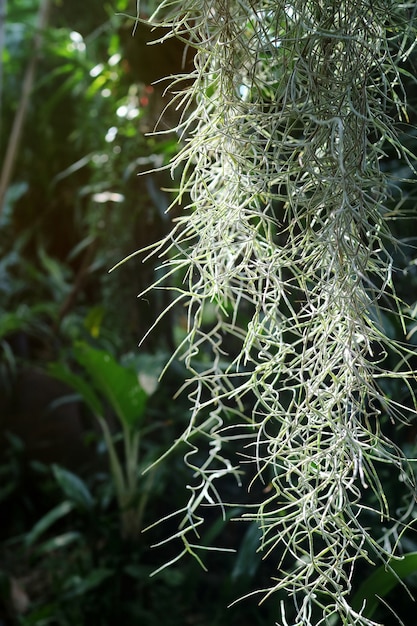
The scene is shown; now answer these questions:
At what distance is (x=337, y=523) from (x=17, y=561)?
146 centimetres

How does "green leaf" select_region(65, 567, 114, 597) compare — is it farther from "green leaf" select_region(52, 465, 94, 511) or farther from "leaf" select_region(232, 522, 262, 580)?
"leaf" select_region(232, 522, 262, 580)

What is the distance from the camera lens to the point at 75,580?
1.36 m

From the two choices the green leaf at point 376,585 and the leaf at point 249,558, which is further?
the leaf at point 249,558

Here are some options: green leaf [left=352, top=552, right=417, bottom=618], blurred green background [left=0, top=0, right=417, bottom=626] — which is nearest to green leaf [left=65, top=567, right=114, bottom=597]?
blurred green background [left=0, top=0, right=417, bottom=626]

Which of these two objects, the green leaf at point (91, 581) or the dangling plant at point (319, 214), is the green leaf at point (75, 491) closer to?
the green leaf at point (91, 581)

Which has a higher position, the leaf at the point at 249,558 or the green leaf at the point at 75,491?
the leaf at the point at 249,558

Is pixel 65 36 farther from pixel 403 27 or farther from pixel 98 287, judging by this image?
pixel 403 27

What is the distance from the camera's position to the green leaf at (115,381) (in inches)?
49.9

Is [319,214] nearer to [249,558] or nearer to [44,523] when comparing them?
[249,558]

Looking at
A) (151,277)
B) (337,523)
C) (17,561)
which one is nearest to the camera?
(337,523)

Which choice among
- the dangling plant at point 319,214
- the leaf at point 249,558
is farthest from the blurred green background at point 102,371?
the dangling plant at point 319,214

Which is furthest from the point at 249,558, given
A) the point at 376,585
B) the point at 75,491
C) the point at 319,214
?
the point at 319,214

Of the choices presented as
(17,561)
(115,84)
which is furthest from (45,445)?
(115,84)

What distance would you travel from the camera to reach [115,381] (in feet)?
4.25
